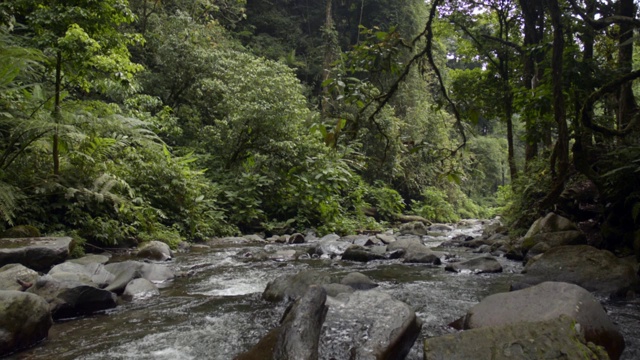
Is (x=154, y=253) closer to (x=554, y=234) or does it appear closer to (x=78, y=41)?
(x=78, y=41)

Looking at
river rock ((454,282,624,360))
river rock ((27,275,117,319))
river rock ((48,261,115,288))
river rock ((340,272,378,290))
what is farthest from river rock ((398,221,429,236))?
river rock ((27,275,117,319))

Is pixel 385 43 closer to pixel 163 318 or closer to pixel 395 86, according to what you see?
pixel 395 86

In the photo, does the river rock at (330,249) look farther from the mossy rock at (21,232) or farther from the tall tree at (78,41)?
the mossy rock at (21,232)

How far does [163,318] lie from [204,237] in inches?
271

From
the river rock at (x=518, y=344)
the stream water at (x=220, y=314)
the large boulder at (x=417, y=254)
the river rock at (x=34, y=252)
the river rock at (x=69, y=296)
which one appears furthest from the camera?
the large boulder at (x=417, y=254)

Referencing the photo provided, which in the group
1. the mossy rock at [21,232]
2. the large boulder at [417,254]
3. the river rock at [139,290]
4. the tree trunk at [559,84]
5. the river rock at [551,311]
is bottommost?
the large boulder at [417,254]

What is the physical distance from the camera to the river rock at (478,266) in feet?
22.2

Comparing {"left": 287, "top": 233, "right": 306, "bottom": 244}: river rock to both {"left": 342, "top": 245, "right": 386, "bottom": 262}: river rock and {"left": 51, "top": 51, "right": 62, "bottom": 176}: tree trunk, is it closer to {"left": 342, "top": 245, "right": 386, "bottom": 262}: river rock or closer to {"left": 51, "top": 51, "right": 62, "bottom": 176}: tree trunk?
{"left": 342, "top": 245, "right": 386, "bottom": 262}: river rock

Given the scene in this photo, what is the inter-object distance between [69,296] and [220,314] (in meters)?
1.53

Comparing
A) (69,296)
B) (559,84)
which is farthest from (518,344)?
(69,296)

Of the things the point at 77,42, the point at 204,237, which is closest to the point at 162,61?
the point at 204,237

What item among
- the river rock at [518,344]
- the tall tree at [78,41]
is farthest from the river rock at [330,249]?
the river rock at [518,344]

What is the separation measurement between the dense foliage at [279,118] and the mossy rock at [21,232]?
0.81 ft

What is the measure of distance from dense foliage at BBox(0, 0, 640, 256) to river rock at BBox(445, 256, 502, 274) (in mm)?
1633
